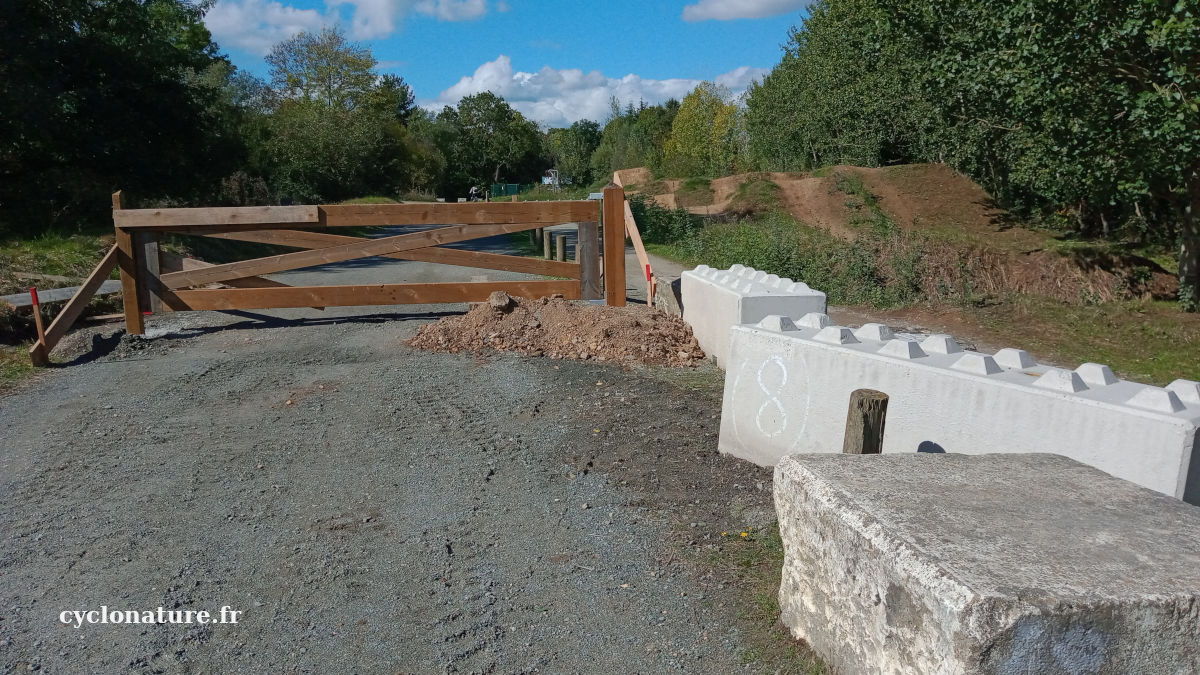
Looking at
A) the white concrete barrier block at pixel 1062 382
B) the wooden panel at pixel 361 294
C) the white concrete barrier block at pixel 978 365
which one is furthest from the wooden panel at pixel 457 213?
the white concrete barrier block at pixel 1062 382

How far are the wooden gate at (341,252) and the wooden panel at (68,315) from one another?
25cm

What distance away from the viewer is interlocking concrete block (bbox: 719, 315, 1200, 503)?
372 cm

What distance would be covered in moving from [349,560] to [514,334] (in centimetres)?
506

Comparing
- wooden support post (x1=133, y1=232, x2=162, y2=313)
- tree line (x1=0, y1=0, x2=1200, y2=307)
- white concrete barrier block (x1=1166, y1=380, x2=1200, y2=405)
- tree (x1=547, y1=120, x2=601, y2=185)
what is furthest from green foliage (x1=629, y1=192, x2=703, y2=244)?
tree (x1=547, y1=120, x2=601, y2=185)

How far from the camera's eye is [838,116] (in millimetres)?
29359

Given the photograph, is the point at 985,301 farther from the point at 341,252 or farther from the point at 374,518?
the point at 374,518

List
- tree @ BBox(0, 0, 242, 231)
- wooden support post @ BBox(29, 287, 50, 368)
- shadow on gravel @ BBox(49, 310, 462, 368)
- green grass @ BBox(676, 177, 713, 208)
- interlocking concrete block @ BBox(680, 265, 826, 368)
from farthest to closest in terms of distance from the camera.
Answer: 1. green grass @ BBox(676, 177, 713, 208)
2. tree @ BBox(0, 0, 242, 231)
3. shadow on gravel @ BBox(49, 310, 462, 368)
4. wooden support post @ BBox(29, 287, 50, 368)
5. interlocking concrete block @ BBox(680, 265, 826, 368)

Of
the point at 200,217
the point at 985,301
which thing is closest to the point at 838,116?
the point at 985,301

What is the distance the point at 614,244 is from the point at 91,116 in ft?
47.3

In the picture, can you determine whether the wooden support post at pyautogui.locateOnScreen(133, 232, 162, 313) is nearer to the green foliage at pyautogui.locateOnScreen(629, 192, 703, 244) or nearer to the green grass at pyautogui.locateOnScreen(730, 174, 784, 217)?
the green foliage at pyautogui.locateOnScreen(629, 192, 703, 244)

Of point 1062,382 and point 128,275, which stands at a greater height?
point 128,275

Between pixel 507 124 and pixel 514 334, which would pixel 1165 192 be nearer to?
pixel 514 334

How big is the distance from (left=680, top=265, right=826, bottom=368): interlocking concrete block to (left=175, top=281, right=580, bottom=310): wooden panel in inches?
74.6

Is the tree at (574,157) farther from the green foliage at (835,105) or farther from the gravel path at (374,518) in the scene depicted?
the gravel path at (374,518)
